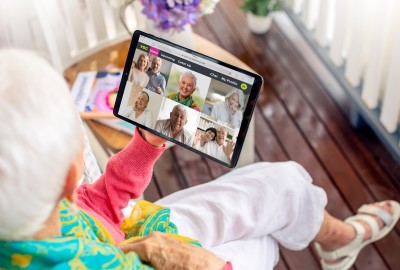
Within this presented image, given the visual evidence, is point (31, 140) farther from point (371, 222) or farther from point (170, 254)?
point (371, 222)

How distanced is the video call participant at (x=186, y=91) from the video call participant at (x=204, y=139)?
0.17 feet

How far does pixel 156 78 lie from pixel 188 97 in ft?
0.25

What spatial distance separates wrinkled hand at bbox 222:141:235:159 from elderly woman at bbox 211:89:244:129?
0.03m

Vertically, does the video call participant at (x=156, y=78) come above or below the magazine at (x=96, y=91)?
above

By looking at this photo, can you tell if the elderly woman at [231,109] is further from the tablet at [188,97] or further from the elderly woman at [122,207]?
the elderly woman at [122,207]

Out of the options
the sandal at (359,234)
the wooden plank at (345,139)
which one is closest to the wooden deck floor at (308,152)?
the wooden plank at (345,139)

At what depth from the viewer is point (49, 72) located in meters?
0.76

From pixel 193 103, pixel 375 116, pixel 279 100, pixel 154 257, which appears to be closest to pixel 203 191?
pixel 193 103

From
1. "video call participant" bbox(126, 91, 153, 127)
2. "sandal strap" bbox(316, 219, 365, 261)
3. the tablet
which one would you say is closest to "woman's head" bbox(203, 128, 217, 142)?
the tablet

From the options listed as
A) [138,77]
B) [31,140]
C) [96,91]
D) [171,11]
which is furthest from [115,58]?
[31,140]

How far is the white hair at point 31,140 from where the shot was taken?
693mm

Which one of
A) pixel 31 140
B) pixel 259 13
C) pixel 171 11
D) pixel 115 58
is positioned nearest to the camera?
pixel 31 140

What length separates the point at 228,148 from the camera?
3.62ft

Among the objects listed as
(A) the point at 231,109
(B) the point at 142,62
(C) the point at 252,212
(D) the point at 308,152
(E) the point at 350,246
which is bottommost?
(E) the point at 350,246
